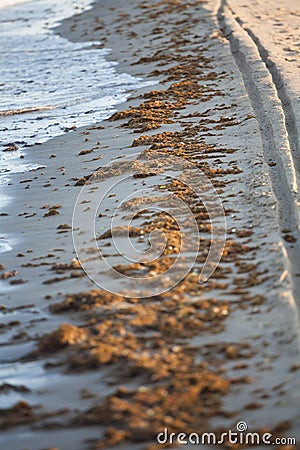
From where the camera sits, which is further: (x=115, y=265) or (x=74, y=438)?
(x=115, y=265)

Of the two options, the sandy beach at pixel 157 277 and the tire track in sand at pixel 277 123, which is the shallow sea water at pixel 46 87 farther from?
the tire track in sand at pixel 277 123

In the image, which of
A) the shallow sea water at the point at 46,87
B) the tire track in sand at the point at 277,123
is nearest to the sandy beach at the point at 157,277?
the tire track in sand at the point at 277,123

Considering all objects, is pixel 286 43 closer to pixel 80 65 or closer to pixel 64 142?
pixel 80 65

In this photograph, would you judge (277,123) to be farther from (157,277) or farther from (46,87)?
(46,87)

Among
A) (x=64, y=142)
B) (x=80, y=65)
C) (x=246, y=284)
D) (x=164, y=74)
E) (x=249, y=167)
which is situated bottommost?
(x=246, y=284)


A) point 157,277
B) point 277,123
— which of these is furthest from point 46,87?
point 157,277

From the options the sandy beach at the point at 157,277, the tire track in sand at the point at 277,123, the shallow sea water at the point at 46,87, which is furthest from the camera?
the shallow sea water at the point at 46,87

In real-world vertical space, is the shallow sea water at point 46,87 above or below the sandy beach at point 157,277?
above

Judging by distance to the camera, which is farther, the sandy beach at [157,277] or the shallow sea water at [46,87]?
the shallow sea water at [46,87]

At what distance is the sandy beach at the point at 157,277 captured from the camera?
3682 millimetres

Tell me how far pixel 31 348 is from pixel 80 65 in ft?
33.9

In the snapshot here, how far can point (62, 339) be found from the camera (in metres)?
4.29

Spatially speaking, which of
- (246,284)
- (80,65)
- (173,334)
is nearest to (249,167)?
(246,284)

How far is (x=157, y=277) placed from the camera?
16.4 feet
